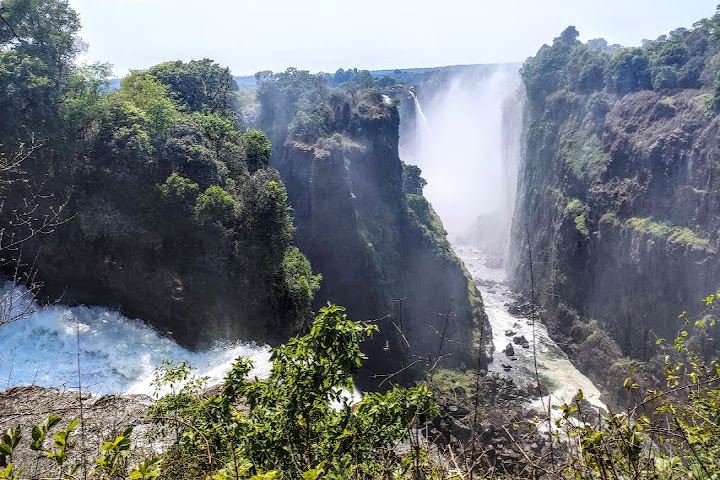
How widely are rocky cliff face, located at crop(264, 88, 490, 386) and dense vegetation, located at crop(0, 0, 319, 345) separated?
12.3 metres

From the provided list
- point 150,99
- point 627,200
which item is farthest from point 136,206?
point 627,200

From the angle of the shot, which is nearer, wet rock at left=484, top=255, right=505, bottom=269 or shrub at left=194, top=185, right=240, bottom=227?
shrub at left=194, top=185, right=240, bottom=227

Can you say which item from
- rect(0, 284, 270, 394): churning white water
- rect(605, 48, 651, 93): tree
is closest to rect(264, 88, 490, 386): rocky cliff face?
rect(0, 284, 270, 394): churning white water

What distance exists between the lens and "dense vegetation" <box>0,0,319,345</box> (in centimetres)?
1964

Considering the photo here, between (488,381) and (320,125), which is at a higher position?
(320,125)

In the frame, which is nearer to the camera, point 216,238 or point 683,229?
point 216,238

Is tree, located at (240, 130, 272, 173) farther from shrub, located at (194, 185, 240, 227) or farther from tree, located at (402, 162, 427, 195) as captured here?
tree, located at (402, 162, 427, 195)

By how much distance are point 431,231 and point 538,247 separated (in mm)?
13382

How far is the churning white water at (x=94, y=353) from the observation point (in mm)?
15891

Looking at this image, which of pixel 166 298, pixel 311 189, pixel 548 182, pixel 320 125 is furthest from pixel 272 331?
pixel 548 182

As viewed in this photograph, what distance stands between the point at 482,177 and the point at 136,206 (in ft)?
237

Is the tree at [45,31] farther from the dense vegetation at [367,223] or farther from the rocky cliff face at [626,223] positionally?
the rocky cliff face at [626,223]

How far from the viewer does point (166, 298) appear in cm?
1992

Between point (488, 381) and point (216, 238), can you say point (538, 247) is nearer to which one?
point (488, 381)
